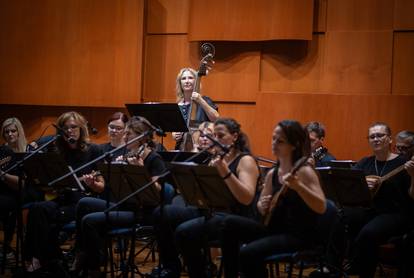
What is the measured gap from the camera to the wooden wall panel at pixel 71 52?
7992mm

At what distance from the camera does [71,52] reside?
8.18m

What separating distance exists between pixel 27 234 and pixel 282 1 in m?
3.83

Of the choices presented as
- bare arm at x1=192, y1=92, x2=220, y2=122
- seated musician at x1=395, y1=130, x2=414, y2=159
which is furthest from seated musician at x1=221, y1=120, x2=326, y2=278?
bare arm at x1=192, y1=92, x2=220, y2=122

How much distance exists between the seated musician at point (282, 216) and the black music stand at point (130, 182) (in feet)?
2.18

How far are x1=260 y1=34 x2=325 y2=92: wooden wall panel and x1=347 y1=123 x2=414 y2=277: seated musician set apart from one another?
2.25m

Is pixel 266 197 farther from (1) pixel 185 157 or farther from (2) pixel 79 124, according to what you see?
(2) pixel 79 124

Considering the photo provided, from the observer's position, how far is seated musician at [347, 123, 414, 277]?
4684mm

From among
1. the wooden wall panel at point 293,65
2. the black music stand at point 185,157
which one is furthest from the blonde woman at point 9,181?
the wooden wall panel at point 293,65

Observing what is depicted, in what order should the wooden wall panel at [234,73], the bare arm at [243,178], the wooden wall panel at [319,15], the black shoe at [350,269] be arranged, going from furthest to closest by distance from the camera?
1. the wooden wall panel at [234,73]
2. the wooden wall panel at [319,15]
3. the black shoe at [350,269]
4. the bare arm at [243,178]

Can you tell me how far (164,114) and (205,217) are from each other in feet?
4.52

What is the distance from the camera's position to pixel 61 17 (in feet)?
26.8

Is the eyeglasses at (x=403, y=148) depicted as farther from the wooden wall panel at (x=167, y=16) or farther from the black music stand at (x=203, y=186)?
the wooden wall panel at (x=167, y=16)

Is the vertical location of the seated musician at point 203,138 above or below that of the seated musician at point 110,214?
above

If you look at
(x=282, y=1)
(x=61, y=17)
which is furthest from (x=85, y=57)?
(x=282, y=1)
